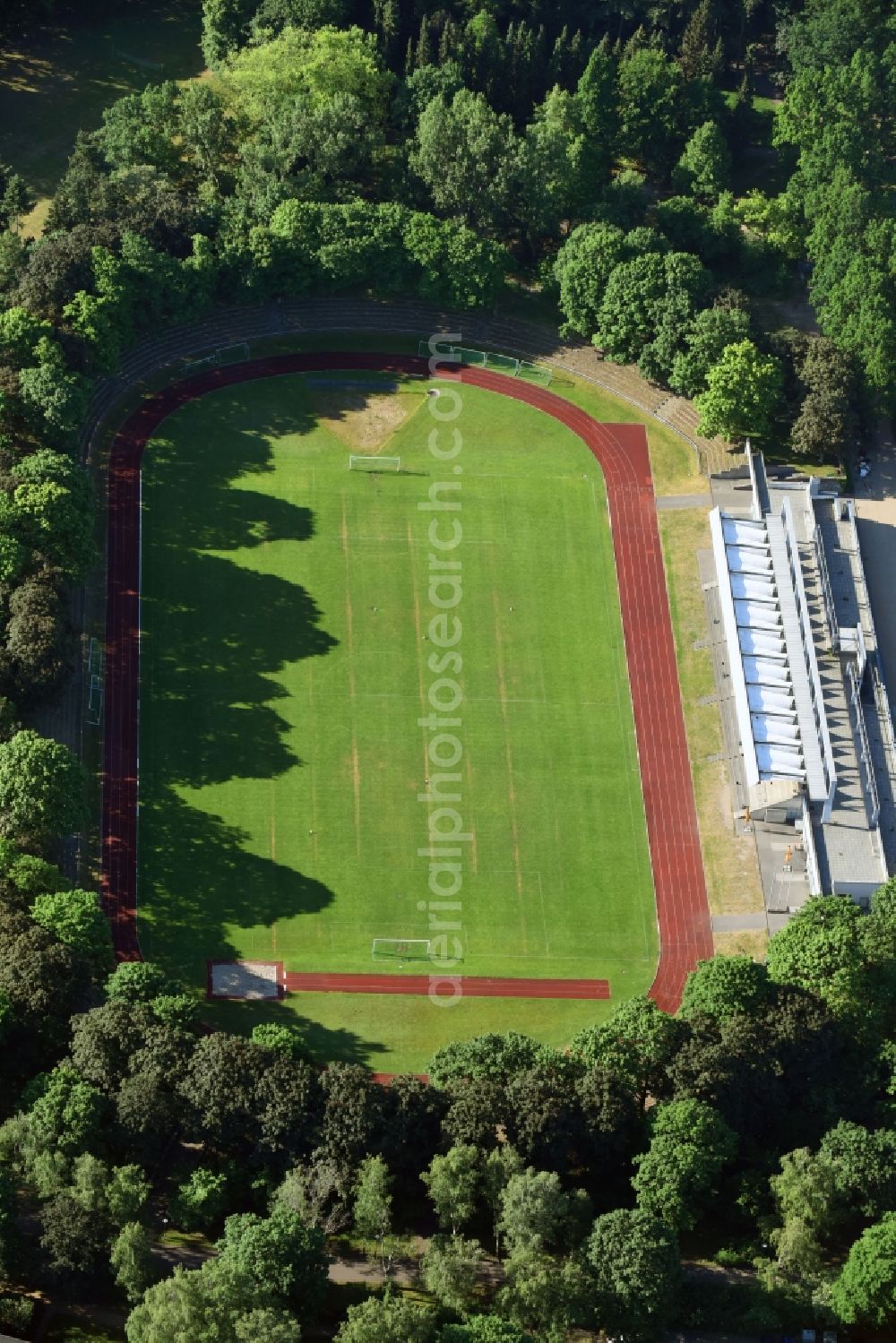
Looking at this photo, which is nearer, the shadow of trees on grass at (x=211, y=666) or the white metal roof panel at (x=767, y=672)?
the shadow of trees on grass at (x=211, y=666)

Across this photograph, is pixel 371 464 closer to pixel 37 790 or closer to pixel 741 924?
pixel 37 790

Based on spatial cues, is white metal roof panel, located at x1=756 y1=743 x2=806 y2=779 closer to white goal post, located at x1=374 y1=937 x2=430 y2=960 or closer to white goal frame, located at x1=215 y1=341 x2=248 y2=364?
white goal post, located at x1=374 y1=937 x2=430 y2=960

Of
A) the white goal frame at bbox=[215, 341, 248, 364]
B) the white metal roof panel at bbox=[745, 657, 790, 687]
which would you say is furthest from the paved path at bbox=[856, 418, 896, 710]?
the white goal frame at bbox=[215, 341, 248, 364]

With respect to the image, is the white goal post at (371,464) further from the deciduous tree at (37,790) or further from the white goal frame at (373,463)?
the deciduous tree at (37,790)

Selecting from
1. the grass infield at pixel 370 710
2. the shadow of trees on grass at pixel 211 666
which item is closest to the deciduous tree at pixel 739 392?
the grass infield at pixel 370 710

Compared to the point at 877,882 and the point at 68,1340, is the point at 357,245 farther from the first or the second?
the point at 68,1340

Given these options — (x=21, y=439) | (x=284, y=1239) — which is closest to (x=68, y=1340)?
(x=284, y=1239)
